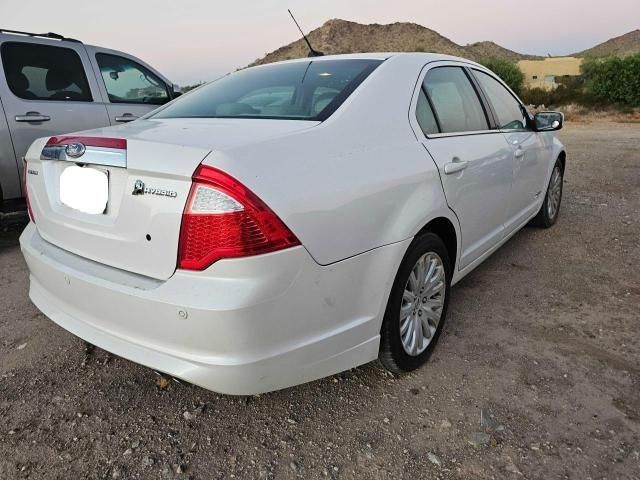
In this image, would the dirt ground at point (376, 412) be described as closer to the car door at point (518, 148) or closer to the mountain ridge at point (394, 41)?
the car door at point (518, 148)

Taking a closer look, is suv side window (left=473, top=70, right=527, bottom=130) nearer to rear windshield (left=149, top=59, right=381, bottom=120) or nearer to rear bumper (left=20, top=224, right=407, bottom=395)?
rear windshield (left=149, top=59, right=381, bottom=120)

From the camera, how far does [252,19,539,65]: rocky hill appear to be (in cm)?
7638

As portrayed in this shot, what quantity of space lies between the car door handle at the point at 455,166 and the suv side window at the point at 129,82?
13.2ft

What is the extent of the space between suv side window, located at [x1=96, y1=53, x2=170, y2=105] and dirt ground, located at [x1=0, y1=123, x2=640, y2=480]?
2885mm

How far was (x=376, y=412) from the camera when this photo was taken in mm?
2242

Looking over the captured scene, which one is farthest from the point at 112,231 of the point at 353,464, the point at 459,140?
the point at 459,140

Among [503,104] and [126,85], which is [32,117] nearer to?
[126,85]

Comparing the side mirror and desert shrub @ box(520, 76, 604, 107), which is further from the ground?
the side mirror

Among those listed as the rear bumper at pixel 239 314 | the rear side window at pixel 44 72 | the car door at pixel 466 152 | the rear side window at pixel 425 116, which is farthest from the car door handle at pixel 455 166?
the rear side window at pixel 44 72

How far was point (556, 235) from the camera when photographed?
4.77 meters

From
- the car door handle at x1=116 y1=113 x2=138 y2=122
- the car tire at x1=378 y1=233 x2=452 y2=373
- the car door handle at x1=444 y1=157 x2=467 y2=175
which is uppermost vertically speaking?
the car door handle at x1=444 y1=157 x2=467 y2=175

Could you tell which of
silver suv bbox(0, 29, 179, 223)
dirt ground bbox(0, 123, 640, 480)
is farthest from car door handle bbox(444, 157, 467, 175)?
silver suv bbox(0, 29, 179, 223)

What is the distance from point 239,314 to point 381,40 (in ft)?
287

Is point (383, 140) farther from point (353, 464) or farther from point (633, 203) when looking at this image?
point (633, 203)
